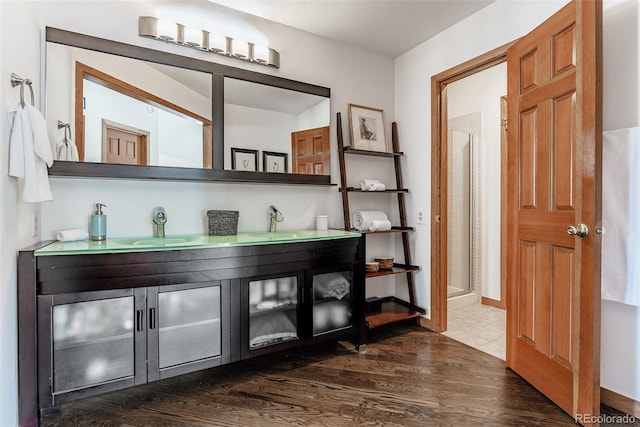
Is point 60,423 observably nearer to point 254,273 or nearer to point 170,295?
point 170,295

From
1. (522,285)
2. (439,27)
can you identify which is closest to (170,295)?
(522,285)

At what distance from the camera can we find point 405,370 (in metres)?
2.20

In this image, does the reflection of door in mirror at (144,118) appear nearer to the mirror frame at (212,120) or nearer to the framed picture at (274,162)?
the mirror frame at (212,120)

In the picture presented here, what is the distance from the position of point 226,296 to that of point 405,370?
1287 mm

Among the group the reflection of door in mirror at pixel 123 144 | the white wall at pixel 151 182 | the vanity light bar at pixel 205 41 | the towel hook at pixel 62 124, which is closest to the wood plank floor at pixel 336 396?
the white wall at pixel 151 182

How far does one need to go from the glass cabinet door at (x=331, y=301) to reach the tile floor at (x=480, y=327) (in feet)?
3.41

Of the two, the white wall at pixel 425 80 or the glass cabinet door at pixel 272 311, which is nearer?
the glass cabinet door at pixel 272 311

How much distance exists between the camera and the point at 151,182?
2.21 metres

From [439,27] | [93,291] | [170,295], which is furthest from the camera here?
[439,27]

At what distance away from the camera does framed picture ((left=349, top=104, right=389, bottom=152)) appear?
2.98 m

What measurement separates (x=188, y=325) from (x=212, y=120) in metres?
1.40

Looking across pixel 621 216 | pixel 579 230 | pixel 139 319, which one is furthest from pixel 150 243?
pixel 621 216

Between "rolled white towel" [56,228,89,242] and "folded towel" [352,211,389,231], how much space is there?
2000mm

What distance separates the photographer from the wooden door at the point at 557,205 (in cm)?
154
